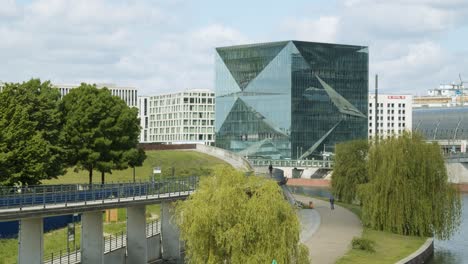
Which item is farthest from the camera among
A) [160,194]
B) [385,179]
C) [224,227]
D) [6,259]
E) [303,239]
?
[385,179]

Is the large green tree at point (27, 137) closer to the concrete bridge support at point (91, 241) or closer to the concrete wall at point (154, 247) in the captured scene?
the concrete wall at point (154, 247)

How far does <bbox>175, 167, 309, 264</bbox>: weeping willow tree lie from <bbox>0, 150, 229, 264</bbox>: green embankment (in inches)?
674

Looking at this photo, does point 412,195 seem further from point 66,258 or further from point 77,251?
point 66,258

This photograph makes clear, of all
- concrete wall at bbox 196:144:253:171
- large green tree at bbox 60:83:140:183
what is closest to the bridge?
large green tree at bbox 60:83:140:183

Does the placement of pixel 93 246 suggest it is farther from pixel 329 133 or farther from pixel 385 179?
pixel 329 133

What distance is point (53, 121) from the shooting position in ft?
232

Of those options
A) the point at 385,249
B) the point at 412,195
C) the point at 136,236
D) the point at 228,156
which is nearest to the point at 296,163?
the point at 228,156

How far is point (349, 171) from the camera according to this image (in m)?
100

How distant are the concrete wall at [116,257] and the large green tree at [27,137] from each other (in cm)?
1075

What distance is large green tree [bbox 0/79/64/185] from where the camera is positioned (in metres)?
61.3

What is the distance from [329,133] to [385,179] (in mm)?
121541

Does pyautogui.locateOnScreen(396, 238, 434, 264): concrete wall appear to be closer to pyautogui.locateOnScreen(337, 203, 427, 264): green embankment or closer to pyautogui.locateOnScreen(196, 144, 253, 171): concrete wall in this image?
pyautogui.locateOnScreen(337, 203, 427, 264): green embankment

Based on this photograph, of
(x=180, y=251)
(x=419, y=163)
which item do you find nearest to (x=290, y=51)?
(x=419, y=163)

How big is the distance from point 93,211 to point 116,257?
5.93 meters
